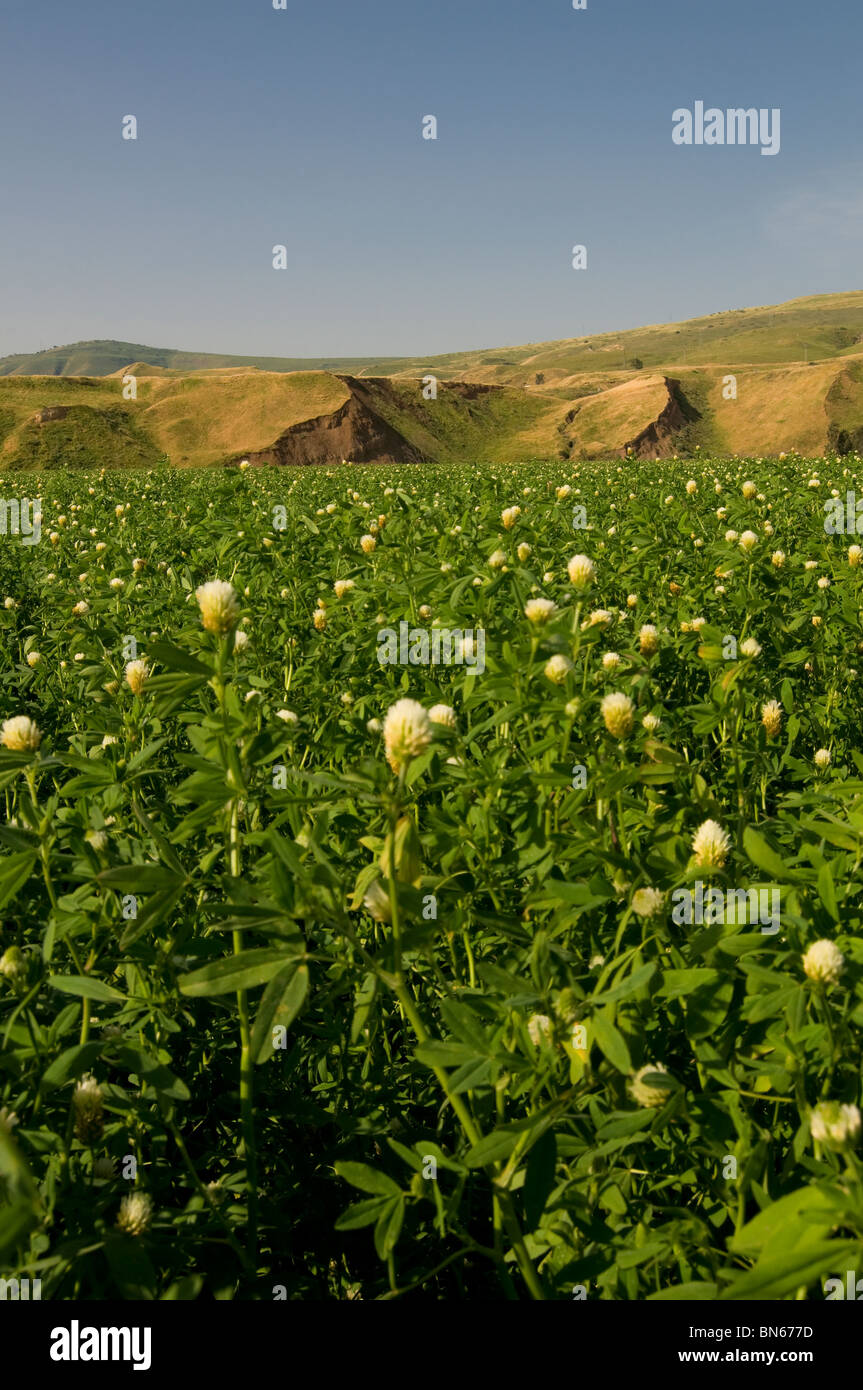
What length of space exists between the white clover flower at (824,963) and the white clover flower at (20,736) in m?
1.77

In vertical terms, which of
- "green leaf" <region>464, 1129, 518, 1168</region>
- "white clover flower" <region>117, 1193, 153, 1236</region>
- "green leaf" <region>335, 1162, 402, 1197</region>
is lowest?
"white clover flower" <region>117, 1193, 153, 1236</region>

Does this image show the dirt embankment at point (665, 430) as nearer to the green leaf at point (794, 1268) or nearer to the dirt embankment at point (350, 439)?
the dirt embankment at point (350, 439)

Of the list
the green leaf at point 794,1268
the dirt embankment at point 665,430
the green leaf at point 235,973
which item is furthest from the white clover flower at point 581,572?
the dirt embankment at point 665,430

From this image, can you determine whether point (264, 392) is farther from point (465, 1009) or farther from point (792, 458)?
point (465, 1009)

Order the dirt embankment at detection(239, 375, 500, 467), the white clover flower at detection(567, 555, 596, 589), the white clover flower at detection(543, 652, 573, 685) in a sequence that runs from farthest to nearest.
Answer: the dirt embankment at detection(239, 375, 500, 467), the white clover flower at detection(567, 555, 596, 589), the white clover flower at detection(543, 652, 573, 685)

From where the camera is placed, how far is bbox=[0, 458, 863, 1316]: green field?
1.46 meters

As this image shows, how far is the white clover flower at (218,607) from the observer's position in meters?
1.79

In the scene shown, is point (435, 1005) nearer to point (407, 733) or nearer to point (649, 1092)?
point (649, 1092)

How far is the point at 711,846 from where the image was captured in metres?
1.83

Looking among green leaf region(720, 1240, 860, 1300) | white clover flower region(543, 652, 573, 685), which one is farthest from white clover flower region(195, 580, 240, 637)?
green leaf region(720, 1240, 860, 1300)

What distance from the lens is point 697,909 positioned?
6.12 ft

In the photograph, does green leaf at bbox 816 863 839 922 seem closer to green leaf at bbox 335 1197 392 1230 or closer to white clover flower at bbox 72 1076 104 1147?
green leaf at bbox 335 1197 392 1230

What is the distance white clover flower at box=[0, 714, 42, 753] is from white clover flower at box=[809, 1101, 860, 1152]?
1808 millimetres

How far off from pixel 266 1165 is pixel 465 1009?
43.3 inches
